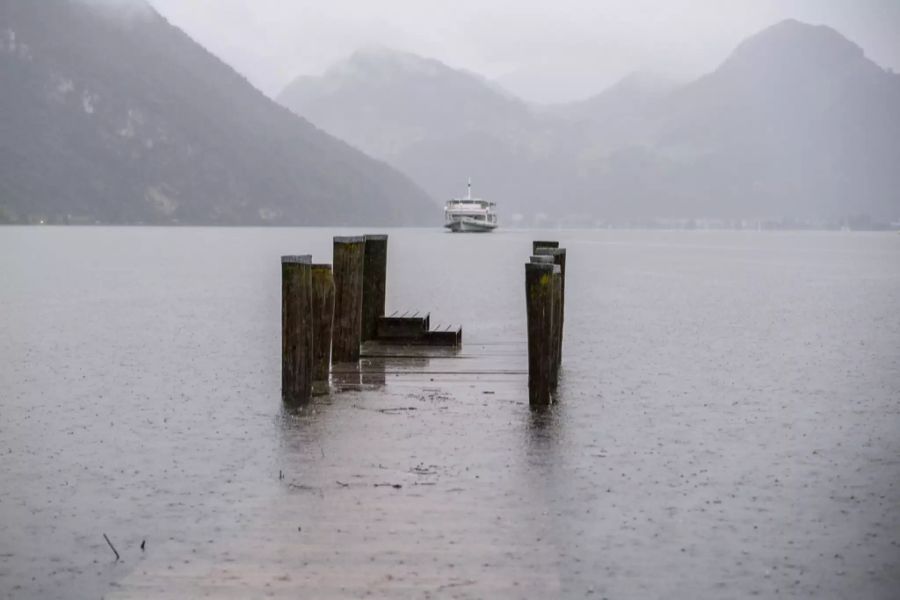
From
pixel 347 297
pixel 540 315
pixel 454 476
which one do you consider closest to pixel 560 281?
pixel 540 315

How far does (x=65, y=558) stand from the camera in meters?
8.59

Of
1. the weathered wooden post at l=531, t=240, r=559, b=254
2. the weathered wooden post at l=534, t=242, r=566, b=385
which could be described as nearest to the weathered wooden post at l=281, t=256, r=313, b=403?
the weathered wooden post at l=534, t=242, r=566, b=385

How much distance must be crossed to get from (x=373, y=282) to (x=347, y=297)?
3.02 meters

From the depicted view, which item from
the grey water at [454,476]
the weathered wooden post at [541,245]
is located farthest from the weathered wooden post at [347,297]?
the weathered wooden post at [541,245]

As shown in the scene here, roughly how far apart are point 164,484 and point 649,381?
11187mm

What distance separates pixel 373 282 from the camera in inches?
823

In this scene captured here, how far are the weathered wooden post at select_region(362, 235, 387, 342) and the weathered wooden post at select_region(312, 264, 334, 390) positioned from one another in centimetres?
311

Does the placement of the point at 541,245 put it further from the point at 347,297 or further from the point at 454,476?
the point at 454,476

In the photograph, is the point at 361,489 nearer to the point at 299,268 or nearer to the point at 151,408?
the point at 299,268

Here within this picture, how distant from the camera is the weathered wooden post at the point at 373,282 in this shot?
20.4 m

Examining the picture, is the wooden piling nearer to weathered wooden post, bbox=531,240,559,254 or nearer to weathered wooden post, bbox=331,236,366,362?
weathered wooden post, bbox=531,240,559,254

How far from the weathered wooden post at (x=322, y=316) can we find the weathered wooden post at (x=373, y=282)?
10.2 ft

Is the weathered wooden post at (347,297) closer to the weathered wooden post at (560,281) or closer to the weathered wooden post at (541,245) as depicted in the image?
the weathered wooden post at (560,281)

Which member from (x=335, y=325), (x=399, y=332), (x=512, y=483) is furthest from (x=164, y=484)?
(x=399, y=332)
